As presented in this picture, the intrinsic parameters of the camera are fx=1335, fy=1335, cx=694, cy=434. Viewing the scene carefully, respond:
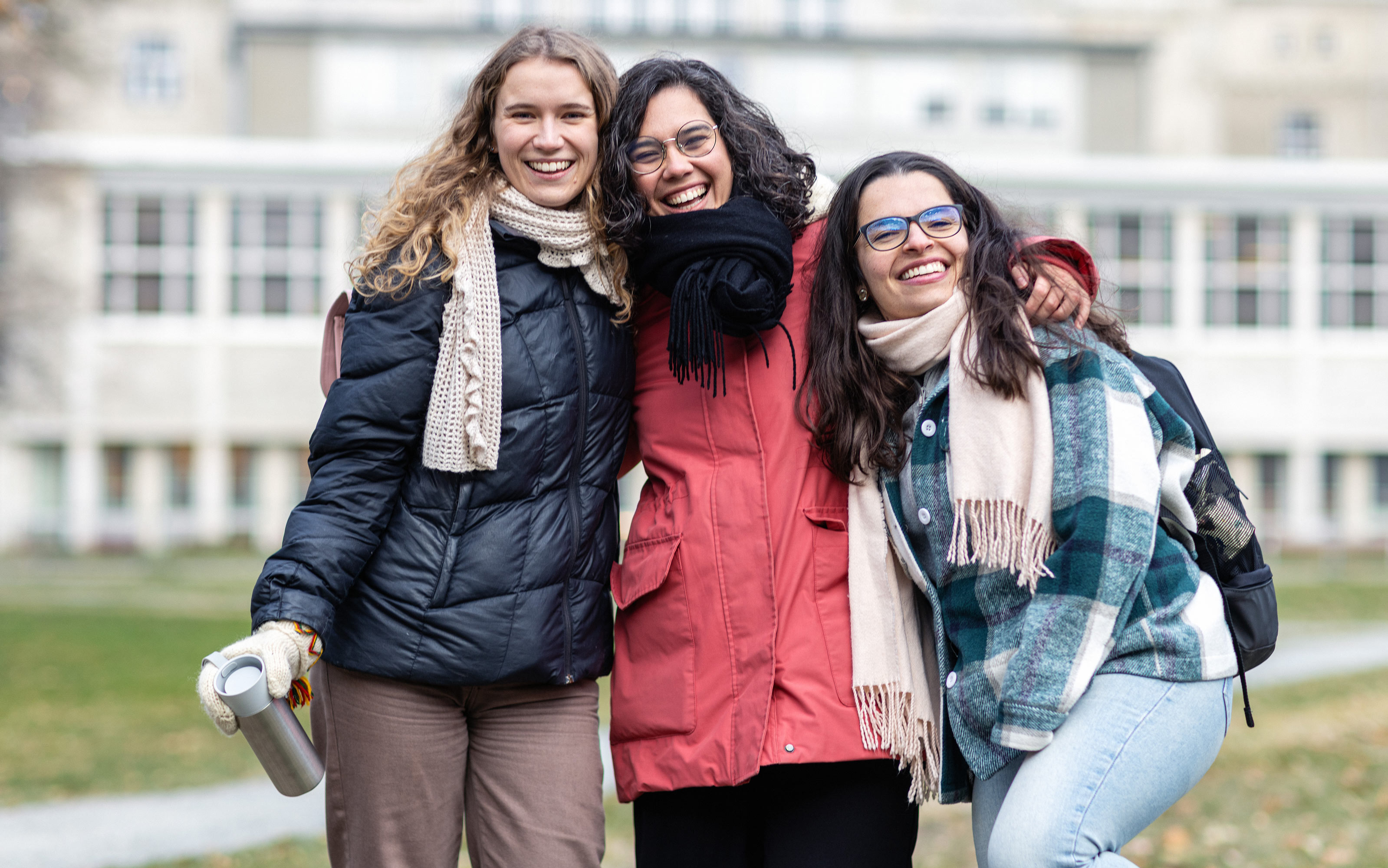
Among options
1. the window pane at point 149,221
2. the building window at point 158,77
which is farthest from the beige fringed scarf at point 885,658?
the building window at point 158,77

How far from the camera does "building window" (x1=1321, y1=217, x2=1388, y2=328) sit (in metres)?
29.3

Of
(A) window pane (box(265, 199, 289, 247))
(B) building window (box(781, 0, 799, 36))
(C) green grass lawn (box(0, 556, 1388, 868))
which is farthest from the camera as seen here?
(B) building window (box(781, 0, 799, 36))

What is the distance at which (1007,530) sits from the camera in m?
2.65

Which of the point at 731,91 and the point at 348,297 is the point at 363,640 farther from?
the point at 731,91

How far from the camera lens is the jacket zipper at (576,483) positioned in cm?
300

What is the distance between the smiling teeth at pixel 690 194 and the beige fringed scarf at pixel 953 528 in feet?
1.53

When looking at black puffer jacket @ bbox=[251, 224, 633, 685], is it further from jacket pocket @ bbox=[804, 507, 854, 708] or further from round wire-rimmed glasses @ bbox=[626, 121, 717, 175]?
jacket pocket @ bbox=[804, 507, 854, 708]

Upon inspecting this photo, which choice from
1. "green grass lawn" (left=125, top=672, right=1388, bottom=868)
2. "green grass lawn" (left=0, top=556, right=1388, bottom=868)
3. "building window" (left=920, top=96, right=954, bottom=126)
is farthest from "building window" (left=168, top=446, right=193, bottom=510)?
"green grass lawn" (left=125, top=672, right=1388, bottom=868)

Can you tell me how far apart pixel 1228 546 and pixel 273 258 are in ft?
92.1

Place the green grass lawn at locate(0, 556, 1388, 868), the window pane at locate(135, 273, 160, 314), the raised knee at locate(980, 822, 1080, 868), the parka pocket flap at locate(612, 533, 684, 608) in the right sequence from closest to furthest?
1. the raised knee at locate(980, 822, 1080, 868)
2. the parka pocket flap at locate(612, 533, 684, 608)
3. the green grass lawn at locate(0, 556, 1388, 868)
4. the window pane at locate(135, 273, 160, 314)

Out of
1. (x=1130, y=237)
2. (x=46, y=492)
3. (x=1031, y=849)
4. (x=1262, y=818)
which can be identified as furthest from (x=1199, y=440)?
(x=46, y=492)

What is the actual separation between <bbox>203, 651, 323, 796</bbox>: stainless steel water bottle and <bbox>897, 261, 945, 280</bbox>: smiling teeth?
61.7 inches

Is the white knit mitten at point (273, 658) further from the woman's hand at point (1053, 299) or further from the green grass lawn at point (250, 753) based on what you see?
the woman's hand at point (1053, 299)

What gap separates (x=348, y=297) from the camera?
3203mm
